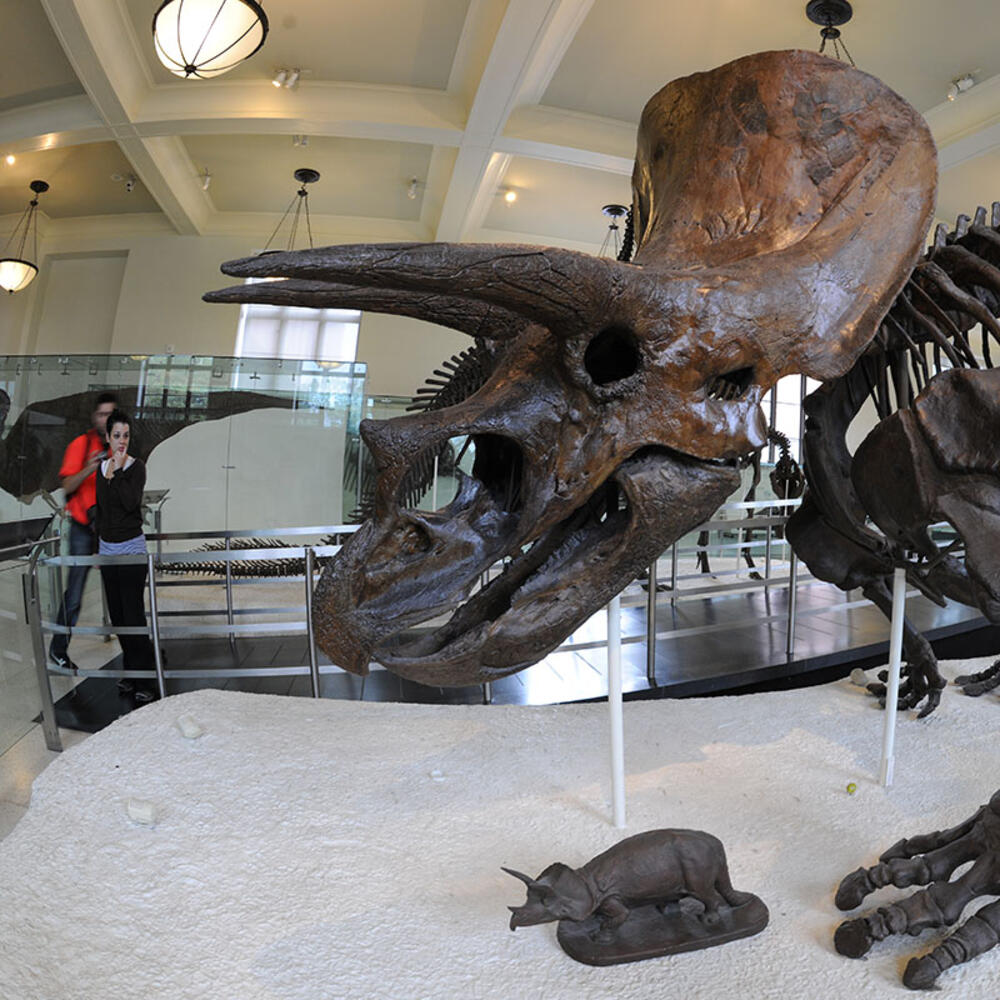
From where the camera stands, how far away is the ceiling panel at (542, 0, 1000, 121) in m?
5.36

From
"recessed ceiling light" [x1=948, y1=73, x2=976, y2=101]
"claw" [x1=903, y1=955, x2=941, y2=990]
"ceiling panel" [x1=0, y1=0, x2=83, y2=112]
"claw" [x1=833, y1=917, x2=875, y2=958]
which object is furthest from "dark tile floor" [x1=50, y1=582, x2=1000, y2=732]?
"ceiling panel" [x1=0, y1=0, x2=83, y2=112]

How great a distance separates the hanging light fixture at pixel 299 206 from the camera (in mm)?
8726

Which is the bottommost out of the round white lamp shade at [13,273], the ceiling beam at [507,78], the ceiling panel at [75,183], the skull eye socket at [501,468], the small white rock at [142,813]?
the small white rock at [142,813]

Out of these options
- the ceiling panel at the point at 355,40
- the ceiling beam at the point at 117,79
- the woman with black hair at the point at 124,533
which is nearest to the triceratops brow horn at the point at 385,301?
the woman with black hair at the point at 124,533

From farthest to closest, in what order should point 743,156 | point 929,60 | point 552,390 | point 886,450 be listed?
point 929,60 < point 886,450 < point 743,156 < point 552,390

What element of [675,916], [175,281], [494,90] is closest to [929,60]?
[494,90]

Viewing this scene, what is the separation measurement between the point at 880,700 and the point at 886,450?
1830 mm

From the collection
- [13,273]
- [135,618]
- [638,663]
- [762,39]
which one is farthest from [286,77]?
[638,663]

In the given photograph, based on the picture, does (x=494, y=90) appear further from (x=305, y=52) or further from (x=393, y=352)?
(x=393, y=352)

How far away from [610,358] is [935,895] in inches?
54.7

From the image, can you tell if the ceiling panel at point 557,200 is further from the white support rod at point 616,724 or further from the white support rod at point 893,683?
the white support rod at point 616,724

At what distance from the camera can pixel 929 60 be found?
5.87 m

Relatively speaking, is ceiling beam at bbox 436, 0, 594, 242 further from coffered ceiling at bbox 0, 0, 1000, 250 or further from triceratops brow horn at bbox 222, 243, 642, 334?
triceratops brow horn at bbox 222, 243, 642, 334

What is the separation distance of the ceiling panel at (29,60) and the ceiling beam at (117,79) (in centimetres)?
20
